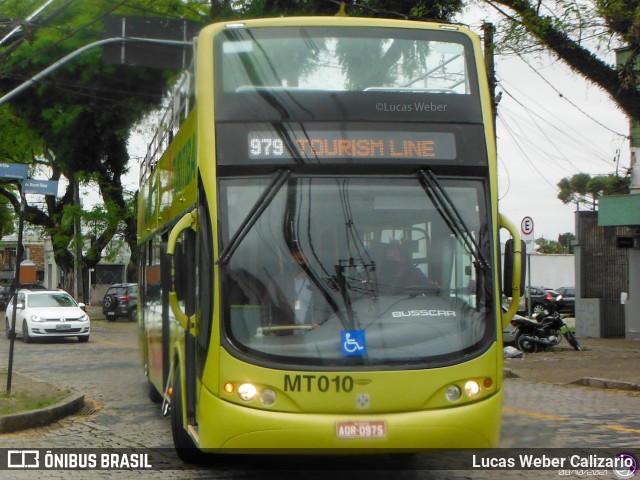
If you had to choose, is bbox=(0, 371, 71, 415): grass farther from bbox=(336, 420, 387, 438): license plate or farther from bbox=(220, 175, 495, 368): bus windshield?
bbox=(336, 420, 387, 438): license plate

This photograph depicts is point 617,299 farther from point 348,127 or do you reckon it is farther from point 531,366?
point 348,127

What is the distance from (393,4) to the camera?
70.2 ft

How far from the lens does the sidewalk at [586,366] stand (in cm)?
1633

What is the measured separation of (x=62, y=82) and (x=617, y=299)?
66.8 ft

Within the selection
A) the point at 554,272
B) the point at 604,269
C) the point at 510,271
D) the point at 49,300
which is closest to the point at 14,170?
the point at 510,271

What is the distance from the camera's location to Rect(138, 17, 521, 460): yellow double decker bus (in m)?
7.12

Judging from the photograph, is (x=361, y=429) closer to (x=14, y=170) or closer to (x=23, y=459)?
(x=23, y=459)

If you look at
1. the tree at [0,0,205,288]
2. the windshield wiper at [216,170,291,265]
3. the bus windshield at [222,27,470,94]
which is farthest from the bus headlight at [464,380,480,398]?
the tree at [0,0,205,288]

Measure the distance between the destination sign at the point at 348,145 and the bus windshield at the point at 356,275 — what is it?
19cm

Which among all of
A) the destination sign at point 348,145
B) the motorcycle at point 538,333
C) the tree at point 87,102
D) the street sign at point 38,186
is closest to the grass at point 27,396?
Result: the street sign at point 38,186

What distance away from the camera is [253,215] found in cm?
747

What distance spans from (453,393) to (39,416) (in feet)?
20.2

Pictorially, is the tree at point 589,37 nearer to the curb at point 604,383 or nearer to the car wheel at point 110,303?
the curb at point 604,383

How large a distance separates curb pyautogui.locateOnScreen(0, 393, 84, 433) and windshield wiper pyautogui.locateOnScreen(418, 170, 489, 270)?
5.83m
